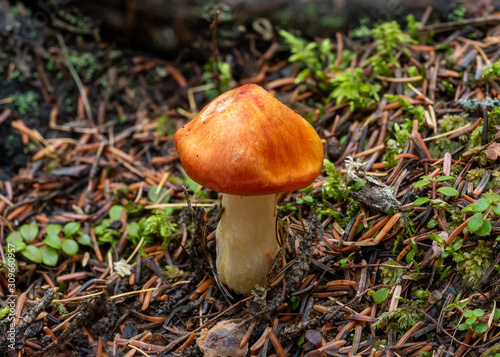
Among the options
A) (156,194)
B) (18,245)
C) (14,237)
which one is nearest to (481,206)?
(156,194)

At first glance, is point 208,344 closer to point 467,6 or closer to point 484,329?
point 484,329

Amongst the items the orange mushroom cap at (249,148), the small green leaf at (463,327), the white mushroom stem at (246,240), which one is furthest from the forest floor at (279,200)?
the orange mushroom cap at (249,148)

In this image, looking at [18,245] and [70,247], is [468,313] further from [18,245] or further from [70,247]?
[18,245]

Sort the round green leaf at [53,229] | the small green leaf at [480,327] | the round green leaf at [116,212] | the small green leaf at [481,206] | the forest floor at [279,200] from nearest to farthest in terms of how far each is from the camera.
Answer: the small green leaf at [480,327] < the small green leaf at [481,206] < the forest floor at [279,200] < the round green leaf at [53,229] < the round green leaf at [116,212]

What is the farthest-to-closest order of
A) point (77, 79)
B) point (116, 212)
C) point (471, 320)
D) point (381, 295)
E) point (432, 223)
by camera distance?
point (77, 79) → point (116, 212) → point (432, 223) → point (381, 295) → point (471, 320)

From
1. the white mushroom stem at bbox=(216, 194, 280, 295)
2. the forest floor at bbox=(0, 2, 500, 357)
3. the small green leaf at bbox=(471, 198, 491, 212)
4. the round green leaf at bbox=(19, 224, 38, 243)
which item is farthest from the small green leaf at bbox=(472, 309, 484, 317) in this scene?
the round green leaf at bbox=(19, 224, 38, 243)

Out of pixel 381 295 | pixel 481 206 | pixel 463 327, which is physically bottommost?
pixel 381 295

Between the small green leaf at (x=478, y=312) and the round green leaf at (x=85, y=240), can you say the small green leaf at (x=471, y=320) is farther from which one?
the round green leaf at (x=85, y=240)

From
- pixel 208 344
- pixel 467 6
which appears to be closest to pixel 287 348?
pixel 208 344
